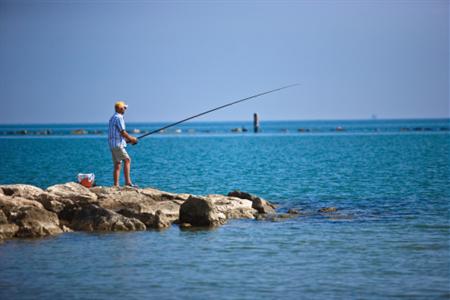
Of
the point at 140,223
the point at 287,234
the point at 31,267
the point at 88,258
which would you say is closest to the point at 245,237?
the point at 287,234

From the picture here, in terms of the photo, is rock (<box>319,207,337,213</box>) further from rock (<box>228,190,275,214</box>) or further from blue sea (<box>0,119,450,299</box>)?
rock (<box>228,190,275,214</box>)

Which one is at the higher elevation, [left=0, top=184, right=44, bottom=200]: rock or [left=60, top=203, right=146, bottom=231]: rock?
[left=0, top=184, right=44, bottom=200]: rock

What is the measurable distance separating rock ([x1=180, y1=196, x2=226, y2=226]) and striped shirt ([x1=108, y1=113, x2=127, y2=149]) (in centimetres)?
247

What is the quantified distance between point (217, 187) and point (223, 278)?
53.6 feet

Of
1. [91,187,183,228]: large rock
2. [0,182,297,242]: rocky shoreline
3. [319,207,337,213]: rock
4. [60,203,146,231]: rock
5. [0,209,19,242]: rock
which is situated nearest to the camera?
[0,209,19,242]: rock

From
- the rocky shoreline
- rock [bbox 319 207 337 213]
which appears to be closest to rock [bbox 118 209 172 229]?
the rocky shoreline

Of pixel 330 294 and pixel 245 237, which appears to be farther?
pixel 245 237

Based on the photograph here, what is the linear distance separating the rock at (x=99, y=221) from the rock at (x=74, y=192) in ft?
1.91

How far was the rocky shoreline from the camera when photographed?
49.1ft

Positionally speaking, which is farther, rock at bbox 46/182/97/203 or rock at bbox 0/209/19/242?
rock at bbox 46/182/97/203

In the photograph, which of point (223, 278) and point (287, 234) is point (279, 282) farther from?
point (287, 234)

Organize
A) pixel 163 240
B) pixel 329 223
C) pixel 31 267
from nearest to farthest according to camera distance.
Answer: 1. pixel 31 267
2. pixel 163 240
3. pixel 329 223

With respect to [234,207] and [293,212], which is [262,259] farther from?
[293,212]

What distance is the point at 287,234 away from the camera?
1541 centimetres
